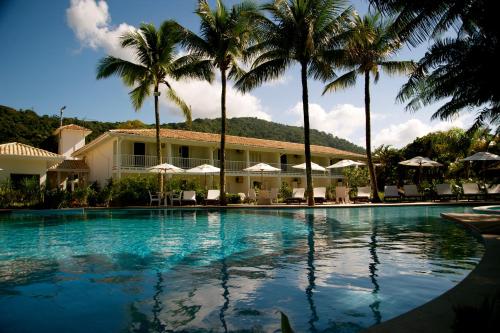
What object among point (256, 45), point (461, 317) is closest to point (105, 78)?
point (256, 45)

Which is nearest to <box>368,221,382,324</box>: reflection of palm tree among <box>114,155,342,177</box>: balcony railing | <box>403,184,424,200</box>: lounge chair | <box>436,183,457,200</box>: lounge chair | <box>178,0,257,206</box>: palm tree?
<box>178,0,257,206</box>: palm tree

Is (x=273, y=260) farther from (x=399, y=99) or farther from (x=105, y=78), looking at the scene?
(x=105, y=78)

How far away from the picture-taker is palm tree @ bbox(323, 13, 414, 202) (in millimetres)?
19359

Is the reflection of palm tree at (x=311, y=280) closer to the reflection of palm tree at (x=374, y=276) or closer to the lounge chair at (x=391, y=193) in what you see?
the reflection of palm tree at (x=374, y=276)

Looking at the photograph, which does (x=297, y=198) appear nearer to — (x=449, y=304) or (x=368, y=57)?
(x=368, y=57)

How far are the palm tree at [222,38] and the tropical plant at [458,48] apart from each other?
9.50 meters

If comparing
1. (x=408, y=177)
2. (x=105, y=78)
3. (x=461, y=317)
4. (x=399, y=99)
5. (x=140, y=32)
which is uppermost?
(x=140, y=32)

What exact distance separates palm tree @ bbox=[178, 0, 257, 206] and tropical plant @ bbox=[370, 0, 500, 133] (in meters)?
9.50

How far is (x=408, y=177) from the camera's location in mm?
30859

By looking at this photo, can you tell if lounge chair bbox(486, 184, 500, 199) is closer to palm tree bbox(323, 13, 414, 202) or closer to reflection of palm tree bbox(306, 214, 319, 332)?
palm tree bbox(323, 13, 414, 202)

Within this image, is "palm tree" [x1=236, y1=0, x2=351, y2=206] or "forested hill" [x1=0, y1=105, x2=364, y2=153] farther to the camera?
"forested hill" [x1=0, y1=105, x2=364, y2=153]

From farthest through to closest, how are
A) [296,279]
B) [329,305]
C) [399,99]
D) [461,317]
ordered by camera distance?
[399,99] → [296,279] → [329,305] → [461,317]

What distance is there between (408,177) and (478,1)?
24805 millimetres

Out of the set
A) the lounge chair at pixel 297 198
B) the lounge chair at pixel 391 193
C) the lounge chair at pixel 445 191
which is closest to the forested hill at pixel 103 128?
the lounge chair at pixel 297 198
